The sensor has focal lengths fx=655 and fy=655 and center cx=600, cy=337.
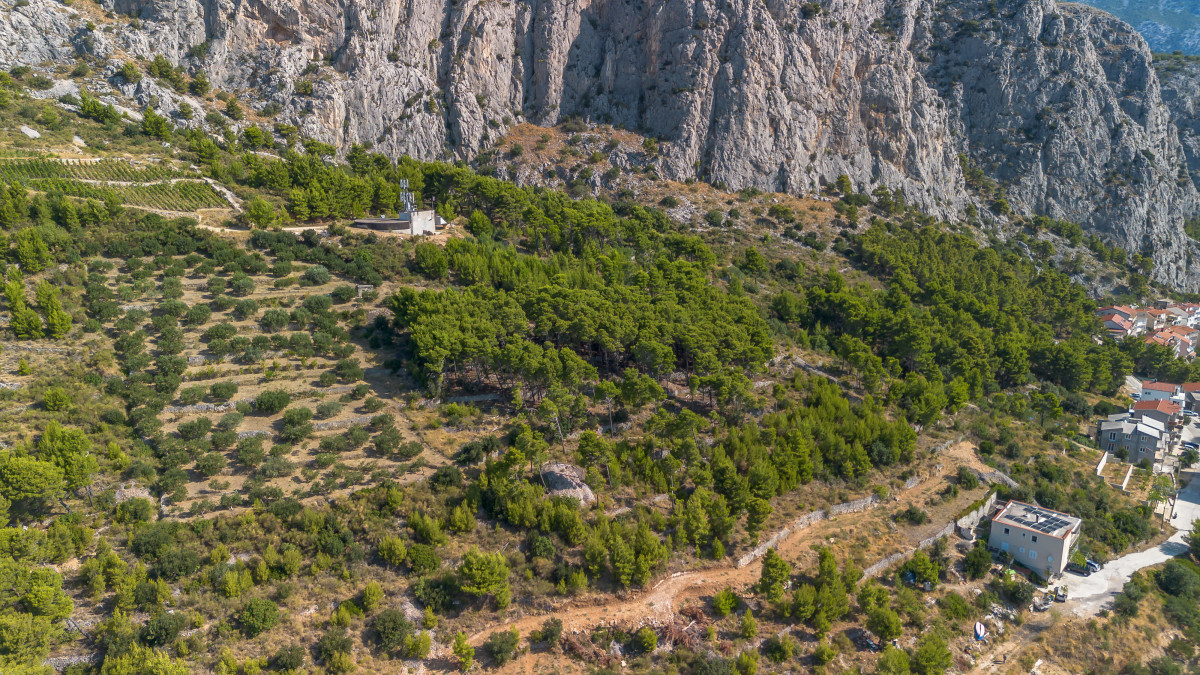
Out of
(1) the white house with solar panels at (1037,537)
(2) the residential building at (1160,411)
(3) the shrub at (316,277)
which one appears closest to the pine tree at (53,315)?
(3) the shrub at (316,277)

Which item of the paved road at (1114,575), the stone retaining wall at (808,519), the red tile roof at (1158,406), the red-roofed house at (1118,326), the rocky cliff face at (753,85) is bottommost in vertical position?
the paved road at (1114,575)

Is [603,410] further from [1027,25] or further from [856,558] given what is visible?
[1027,25]

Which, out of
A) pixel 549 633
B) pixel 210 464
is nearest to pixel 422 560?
pixel 549 633

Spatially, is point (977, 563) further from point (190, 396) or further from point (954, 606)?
point (190, 396)

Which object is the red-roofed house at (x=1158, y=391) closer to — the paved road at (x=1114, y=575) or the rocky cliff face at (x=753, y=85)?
the paved road at (x=1114, y=575)

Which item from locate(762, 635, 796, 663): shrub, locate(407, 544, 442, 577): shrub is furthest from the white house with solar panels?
locate(407, 544, 442, 577): shrub

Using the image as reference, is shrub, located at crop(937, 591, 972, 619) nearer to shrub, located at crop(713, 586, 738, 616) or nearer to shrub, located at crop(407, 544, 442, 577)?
shrub, located at crop(713, 586, 738, 616)

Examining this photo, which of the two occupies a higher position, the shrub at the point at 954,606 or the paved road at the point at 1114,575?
the shrub at the point at 954,606
